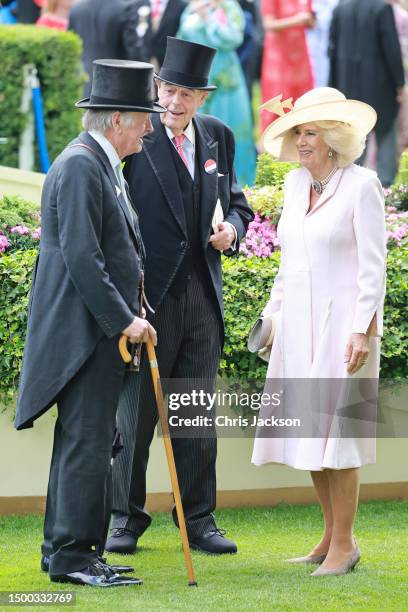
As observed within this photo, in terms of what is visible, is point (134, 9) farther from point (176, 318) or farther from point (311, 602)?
point (311, 602)

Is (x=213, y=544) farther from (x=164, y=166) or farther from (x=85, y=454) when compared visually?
(x=164, y=166)

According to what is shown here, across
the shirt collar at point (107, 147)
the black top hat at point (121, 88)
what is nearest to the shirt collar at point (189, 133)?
the black top hat at point (121, 88)

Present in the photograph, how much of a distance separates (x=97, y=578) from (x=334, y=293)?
146 cm

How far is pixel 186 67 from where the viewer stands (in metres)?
6.61

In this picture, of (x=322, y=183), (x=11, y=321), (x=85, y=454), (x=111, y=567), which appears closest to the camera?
(x=85, y=454)

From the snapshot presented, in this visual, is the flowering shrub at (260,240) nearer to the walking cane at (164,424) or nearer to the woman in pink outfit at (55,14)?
the walking cane at (164,424)

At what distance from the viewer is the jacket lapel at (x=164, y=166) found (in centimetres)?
655

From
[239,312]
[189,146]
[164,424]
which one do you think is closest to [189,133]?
[189,146]

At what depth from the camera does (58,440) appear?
5859mm

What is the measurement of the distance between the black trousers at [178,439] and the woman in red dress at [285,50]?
784 centimetres

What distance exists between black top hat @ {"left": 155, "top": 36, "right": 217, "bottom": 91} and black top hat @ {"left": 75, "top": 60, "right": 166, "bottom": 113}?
0.66m

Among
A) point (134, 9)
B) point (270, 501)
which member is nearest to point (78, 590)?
point (270, 501)

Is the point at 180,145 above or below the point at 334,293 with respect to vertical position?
above

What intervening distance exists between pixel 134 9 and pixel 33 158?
182 centimetres
